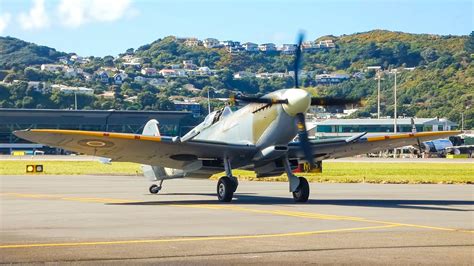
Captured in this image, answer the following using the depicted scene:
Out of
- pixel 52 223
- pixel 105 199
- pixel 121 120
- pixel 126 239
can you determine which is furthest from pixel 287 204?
pixel 121 120

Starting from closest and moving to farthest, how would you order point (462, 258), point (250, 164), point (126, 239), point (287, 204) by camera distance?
1. point (462, 258)
2. point (126, 239)
3. point (287, 204)
4. point (250, 164)

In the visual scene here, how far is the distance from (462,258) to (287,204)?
1284cm

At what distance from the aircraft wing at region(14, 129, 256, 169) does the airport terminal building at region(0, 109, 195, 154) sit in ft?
355

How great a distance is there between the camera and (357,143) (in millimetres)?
28703

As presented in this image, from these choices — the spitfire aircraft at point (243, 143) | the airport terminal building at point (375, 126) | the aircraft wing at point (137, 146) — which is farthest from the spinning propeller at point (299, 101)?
the airport terminal building at point (375, 126)

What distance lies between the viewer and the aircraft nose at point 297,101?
2558 centimetres

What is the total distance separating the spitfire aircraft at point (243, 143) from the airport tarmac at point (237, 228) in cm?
107

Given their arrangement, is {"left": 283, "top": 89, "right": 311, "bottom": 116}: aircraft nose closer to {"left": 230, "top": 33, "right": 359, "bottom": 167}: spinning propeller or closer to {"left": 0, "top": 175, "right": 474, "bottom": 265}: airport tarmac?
{"left": 230, "top": 33, "right": 359, "bottom": 167}: spinning propeller

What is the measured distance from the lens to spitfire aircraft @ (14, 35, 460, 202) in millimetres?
25969

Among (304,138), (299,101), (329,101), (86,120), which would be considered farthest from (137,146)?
(86,120)

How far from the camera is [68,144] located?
26.6m

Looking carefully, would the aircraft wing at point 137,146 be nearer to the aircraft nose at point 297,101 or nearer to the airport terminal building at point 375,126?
the aircraft nose at point 297,101

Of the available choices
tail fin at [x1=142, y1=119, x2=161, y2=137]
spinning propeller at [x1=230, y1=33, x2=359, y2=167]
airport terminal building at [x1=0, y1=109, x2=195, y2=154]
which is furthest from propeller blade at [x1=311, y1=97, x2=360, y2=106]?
airport terminal building at [x1=0, y1=109, x2=195, y2=154]

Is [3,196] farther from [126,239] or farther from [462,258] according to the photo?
[462,258]
